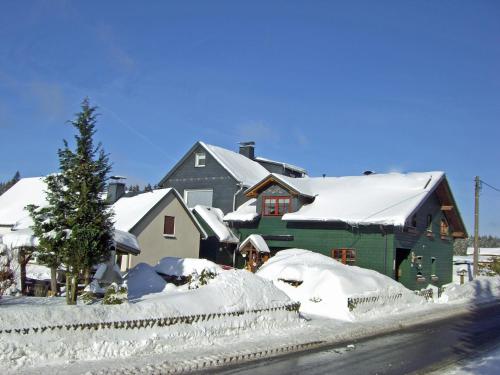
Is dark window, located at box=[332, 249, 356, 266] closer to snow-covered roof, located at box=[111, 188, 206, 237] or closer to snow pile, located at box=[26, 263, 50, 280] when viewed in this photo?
snow-covered roof, located at box=[111, 188, 206, 237]

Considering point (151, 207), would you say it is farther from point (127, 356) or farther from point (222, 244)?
point (127, 356)

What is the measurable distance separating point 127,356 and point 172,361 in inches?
35.8

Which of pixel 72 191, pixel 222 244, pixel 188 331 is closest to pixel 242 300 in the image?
pixel 188 331

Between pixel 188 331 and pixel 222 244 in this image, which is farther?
pixel 222 244

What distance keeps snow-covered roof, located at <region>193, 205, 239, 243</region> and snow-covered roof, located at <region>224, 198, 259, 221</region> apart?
2.73 feet

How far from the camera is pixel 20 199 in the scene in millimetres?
41000

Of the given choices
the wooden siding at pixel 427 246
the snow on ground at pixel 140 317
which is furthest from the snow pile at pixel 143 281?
the wooden siding at pixel 427 246

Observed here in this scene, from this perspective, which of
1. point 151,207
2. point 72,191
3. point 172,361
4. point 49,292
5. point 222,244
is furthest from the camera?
point 222,244

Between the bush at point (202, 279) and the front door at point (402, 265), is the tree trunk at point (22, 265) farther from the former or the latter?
the front door at point (402, 265)

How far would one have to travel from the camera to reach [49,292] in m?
19.1

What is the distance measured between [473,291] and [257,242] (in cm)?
1247

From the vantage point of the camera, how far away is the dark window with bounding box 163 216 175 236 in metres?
31.6

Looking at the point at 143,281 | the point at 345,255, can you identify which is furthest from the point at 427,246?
the point at 143,281

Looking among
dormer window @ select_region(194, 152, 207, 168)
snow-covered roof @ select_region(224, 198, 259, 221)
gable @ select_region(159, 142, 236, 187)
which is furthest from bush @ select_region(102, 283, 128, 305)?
dormer window @ select_region(194, 152, 207, 168)
